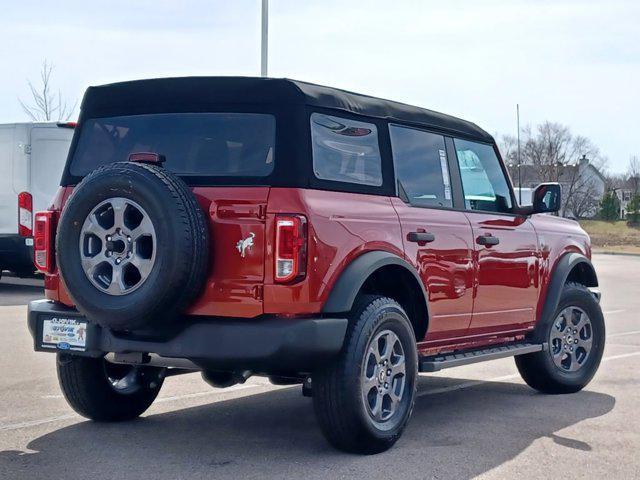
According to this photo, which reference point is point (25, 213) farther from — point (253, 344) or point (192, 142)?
point (253, 344)

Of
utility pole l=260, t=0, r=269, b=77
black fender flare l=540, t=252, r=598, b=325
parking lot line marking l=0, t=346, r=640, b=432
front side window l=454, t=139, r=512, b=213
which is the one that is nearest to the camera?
parking lot line marking l=0, t=346, r=640, b=432

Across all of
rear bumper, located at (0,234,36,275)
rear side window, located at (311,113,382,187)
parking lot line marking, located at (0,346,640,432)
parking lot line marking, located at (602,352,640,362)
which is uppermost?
rear side window, located at (311,113,382,187)

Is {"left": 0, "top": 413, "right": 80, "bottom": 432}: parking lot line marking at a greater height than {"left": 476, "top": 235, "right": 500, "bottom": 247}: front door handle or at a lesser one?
lesser

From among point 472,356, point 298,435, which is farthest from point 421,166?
point 298,435

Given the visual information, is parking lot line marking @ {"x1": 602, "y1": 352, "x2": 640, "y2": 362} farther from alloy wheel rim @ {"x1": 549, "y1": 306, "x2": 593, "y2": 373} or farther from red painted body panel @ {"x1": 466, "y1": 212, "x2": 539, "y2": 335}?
red painted body panel @ {"x1": 466, "y1": 212, "x2": 539, "y2": 335}

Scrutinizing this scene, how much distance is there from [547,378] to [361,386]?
2795 millimetres

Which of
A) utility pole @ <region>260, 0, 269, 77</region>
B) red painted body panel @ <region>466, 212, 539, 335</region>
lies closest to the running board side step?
red painted body panel @ <region>466, 212, 539, 335</region>

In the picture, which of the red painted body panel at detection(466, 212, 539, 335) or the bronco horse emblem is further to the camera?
the red painted body panel at detection(466, 212, 539, 335)

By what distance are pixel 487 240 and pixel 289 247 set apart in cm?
216

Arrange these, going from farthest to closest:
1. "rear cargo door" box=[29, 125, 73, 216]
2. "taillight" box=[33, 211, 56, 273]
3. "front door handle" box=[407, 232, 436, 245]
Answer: "rear cargo door" box=[29, 125, 73, 216] → "front door handle" box=[407, 232, 436, 245] → "taillight" box=[33, 211, 56, 273]

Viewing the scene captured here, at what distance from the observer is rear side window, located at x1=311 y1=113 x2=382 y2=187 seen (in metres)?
5.65

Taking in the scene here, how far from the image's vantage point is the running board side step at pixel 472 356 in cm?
622

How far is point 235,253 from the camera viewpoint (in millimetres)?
5332

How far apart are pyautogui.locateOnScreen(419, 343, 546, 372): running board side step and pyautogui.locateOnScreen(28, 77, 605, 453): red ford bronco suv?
21mm
